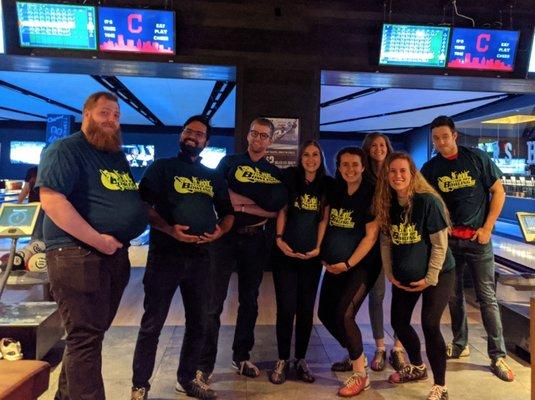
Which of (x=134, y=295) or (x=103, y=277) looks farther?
(x=134, y=295)

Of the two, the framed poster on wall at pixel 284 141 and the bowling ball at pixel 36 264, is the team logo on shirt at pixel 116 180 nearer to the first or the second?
the bowling ball at pixel 36 264

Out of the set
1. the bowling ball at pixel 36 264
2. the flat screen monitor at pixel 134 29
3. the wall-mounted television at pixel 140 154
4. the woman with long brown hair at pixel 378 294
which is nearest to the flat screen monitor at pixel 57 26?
the flat screen monitor at pixel 134 29

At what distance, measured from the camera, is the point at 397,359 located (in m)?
2.89

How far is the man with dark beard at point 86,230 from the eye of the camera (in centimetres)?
173

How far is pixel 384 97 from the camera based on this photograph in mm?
8008

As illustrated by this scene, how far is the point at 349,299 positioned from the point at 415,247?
1.55 feet

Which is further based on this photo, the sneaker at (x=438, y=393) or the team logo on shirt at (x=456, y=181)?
the team logo on shirt at (x=456, y=181)

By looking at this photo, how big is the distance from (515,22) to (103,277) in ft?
16.7

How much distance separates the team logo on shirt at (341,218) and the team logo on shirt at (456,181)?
0.79 meters

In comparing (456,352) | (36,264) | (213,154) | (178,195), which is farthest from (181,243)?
(213,154)

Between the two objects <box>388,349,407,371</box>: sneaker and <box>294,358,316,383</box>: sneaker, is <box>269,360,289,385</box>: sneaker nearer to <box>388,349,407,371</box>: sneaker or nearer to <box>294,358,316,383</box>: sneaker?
<box>294,358,316,383</box>: sneaker

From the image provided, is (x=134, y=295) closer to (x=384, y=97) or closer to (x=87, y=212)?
(x=87, y=212)

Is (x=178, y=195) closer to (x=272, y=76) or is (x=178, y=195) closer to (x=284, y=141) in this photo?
(x=284, y=141)

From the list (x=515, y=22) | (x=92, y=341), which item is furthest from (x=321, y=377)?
(x=515, y=22)
